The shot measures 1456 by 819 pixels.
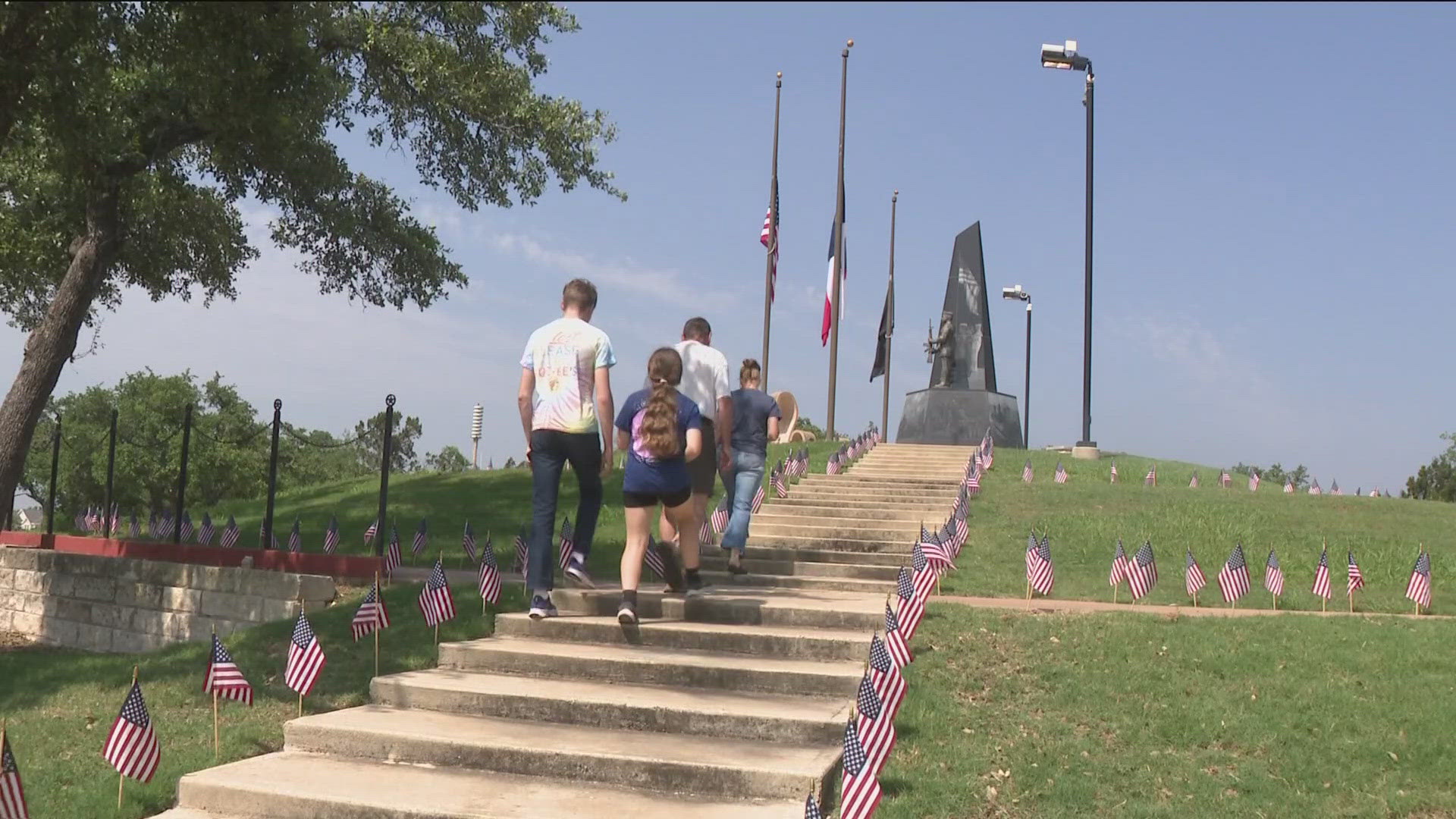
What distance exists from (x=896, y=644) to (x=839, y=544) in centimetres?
706

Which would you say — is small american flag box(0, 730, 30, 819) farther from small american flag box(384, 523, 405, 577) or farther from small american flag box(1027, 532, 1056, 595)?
small american flag box(1027, 532, 1056, 595)

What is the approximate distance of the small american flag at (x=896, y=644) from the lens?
6.21 metres

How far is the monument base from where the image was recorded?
1182 inches

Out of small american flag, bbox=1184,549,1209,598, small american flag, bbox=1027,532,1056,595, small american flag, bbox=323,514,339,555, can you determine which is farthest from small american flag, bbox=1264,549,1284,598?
small american flag, bbox=323,514,339,555

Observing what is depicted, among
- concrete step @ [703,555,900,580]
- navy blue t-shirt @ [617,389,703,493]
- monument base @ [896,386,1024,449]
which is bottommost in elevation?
concrete step @ [703,555,900,580]

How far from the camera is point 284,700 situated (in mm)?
6562

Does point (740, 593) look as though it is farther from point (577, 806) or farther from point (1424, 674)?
point (1424, 674)

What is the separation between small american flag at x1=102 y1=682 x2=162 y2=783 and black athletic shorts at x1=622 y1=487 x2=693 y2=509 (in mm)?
2669

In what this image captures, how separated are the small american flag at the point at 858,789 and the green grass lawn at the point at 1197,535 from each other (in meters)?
6.85

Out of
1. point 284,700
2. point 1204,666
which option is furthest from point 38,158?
point 1204,666

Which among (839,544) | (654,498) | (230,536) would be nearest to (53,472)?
(230,536)

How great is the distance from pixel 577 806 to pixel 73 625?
10.4 meters

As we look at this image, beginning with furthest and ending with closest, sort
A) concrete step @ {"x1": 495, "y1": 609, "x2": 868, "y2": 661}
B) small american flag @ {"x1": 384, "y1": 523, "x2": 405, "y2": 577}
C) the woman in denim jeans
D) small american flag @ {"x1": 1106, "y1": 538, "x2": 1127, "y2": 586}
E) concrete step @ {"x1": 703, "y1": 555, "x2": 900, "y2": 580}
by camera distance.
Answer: small american flag @ {"x1": 384, "y1": 523, "x2": 405, "y2": 577}
small american flag @ {"x1": 1106, "y1": 538, "x2": 1127, "y2": 586}
concrete step @ {"x1": 703, "y1": 555, "x2": 900, "y2": 580}
the woman in denim jeans
concrete step @ {"x1": 495, "y1": 609, "x2": 868, "y2": 661}

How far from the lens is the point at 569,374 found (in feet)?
21.9
